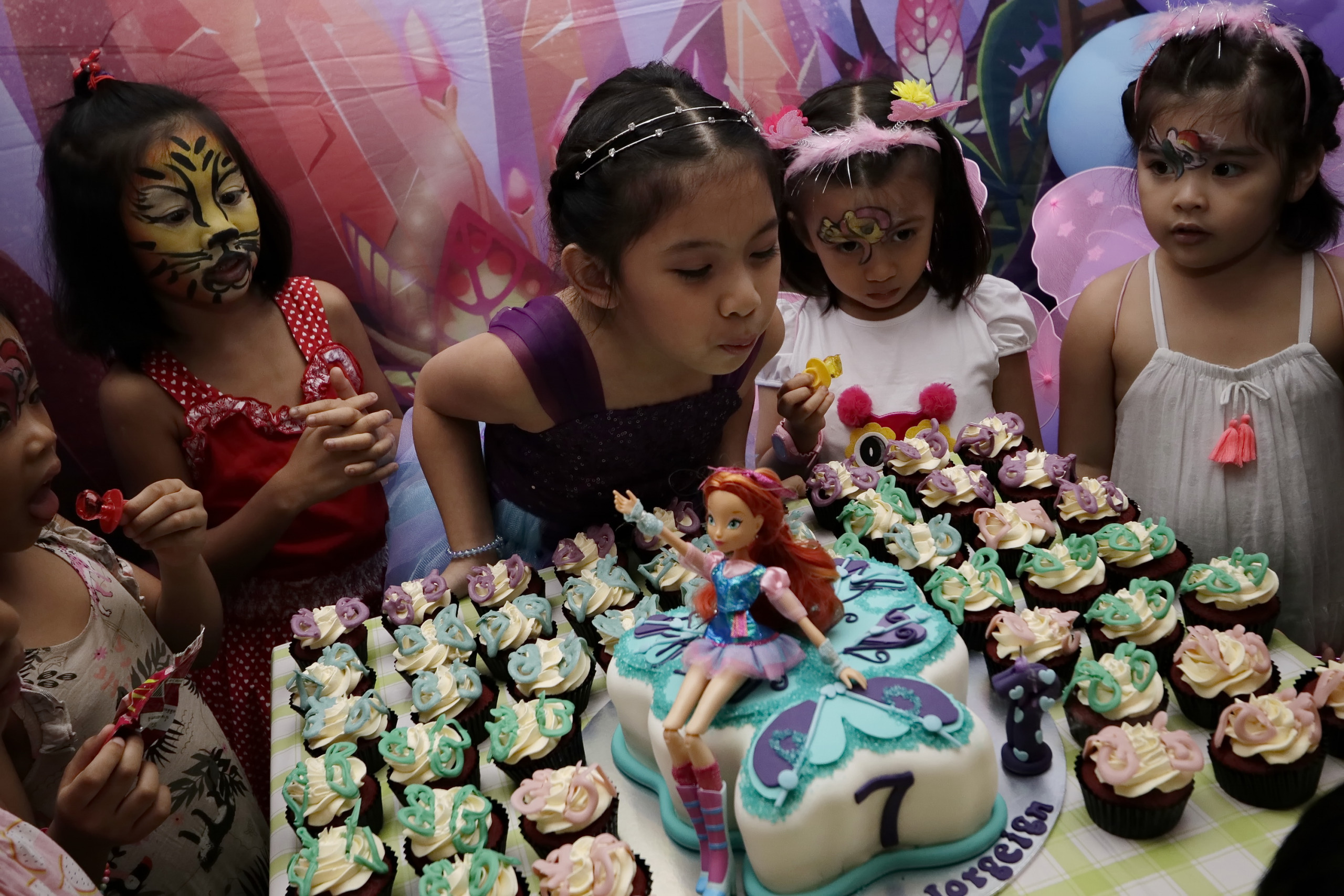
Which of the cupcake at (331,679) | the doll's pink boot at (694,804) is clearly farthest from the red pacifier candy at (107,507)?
the doll's pink boot at (694,804)

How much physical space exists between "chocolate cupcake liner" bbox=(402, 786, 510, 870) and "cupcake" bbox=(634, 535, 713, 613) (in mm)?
559

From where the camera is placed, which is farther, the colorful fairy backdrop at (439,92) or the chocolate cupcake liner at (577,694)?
the colorful fairy backdrop at (439,92)

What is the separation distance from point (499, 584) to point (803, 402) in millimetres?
735

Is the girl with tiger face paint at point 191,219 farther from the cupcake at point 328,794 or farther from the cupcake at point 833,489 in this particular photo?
the cupcake at point 833,489

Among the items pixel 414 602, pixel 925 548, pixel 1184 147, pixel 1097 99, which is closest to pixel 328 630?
pixel 414 602

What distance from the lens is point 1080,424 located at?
2.27 m

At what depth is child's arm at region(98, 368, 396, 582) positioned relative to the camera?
6.81ft

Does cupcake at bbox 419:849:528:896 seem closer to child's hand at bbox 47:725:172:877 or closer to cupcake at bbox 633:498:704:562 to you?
child's hand at bbox 47:725:172:877

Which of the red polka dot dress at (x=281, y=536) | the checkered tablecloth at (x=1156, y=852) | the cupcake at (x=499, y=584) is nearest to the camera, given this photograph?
the checkered tablecloth at (x=1156, y=852)

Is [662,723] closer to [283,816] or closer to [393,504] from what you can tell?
[283,816]

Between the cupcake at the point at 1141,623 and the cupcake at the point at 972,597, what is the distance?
14cm

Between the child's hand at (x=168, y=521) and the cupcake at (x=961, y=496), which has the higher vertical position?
the child's hand at (x=168, y=521)

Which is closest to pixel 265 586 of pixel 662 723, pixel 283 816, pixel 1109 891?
pixel 283 816

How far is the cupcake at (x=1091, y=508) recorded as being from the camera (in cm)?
176
